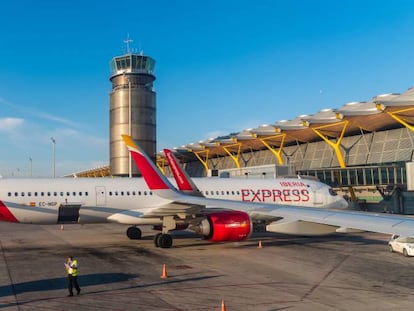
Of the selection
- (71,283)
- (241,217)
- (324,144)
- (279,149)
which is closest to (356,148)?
(324,144)

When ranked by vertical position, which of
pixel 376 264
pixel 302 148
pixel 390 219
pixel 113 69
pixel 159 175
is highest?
pixel 113 69

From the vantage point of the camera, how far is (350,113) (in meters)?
46.6

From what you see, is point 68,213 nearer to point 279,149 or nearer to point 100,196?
point 100,196

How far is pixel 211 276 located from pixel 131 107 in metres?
63.0

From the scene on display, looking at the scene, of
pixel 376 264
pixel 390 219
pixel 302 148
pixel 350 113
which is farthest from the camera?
pixel 302 148

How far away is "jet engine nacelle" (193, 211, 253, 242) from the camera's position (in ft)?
65.8

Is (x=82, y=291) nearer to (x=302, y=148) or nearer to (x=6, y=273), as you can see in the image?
(x=6, y=273)

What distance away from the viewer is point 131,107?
75.3 m

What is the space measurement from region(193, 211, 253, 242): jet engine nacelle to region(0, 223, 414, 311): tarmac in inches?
35.0

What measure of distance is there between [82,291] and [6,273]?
472 centimetres

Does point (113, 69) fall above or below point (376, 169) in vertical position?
above

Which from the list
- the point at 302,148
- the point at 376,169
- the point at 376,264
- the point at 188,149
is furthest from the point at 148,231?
the point at 188,149

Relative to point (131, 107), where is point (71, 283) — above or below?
below

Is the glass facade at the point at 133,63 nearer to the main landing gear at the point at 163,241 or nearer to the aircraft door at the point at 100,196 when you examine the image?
the aircraft door at the point at 100,196
